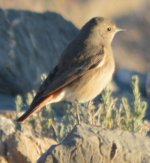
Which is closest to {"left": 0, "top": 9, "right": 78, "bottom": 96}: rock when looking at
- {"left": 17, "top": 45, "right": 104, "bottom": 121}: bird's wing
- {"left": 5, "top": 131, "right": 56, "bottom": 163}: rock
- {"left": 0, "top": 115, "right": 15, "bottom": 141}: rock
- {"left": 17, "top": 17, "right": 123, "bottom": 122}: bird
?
{"left": 17, "top": 17, "right": 123, "bottom": 122}: bird

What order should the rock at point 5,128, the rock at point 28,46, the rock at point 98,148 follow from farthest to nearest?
the rock at point 28,46, the rock at point 5,128, the rock at point 98,148

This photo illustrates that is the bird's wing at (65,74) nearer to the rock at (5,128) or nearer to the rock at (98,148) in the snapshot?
the rock at (5,128)

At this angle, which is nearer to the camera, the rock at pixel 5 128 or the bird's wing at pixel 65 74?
the rock at pixel 5 128

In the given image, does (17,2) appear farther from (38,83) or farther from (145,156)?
(145,156)

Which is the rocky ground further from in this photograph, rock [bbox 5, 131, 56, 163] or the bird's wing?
the bird's wing

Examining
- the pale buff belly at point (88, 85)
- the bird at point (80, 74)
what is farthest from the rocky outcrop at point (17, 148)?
the pale buff belly at point (88, 85)

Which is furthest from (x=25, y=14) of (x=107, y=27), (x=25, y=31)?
(x=107, y=27)

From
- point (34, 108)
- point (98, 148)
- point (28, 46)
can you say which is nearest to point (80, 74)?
point (34, 108)
